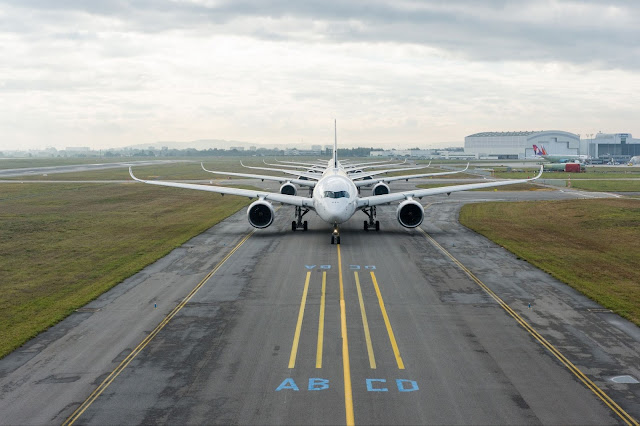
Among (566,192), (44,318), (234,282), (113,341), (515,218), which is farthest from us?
(566,192)

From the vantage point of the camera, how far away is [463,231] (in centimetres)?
4597

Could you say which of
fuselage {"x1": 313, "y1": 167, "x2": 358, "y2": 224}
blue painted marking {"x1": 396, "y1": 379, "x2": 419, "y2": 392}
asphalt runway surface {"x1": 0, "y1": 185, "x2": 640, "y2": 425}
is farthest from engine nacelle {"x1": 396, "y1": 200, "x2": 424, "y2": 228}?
blue painted marking {"x1": 396, "y1": 379, "x2": 419, "y2": 392}

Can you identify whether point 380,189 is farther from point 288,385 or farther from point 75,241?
point 288,385

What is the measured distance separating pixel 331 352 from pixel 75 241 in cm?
2895

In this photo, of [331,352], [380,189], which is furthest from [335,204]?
[380,189]

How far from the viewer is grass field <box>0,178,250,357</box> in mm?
24141

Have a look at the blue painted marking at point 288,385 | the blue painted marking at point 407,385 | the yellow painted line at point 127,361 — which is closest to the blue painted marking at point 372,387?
the blue painted marking at point 407,385

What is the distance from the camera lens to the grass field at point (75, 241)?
950 inches

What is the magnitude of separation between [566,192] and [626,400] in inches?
2921

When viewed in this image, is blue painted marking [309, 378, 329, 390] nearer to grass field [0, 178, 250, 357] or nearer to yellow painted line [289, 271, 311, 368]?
yellow painted line [289, 271, 311, 368]

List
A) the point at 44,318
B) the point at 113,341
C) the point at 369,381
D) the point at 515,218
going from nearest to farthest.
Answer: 1. the point at 369,381
2. the point at 113,341
3. the point at 44,318
4. the point at 515,218

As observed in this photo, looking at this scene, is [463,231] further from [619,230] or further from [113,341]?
[113,341]

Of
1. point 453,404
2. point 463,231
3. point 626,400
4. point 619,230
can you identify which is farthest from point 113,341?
point 619,230

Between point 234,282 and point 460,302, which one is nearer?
point 460,302
